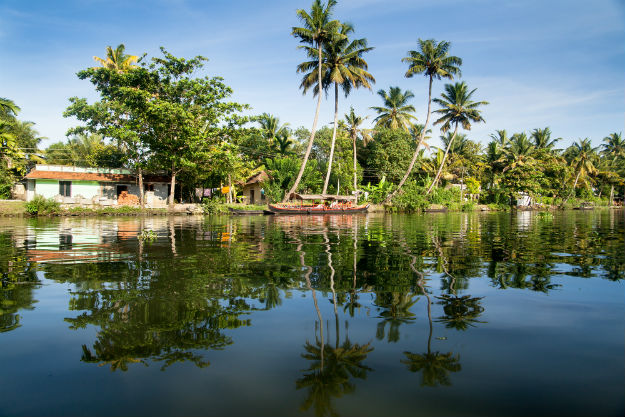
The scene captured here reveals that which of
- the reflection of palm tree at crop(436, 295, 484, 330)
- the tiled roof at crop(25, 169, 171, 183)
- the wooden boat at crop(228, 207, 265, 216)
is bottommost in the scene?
the reflection of palm tree at crop(436, 295, 484, 330)

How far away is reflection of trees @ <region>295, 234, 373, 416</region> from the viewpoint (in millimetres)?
2500

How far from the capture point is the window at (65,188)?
34.5m

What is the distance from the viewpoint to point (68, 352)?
3.21 m

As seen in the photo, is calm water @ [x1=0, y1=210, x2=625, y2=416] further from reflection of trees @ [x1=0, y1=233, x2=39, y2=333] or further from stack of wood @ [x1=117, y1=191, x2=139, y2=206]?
stack of wood @ [x1=117, y1=191, x2=139, y2=206]

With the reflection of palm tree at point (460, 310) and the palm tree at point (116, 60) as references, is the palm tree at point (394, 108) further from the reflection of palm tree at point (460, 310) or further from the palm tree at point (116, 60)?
the reflection of palm tree at point (460, 310)

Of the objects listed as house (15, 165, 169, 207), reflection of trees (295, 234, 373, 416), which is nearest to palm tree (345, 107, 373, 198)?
house (15, 165, 169, 207)

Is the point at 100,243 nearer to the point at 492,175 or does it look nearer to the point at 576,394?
the point at 576,394

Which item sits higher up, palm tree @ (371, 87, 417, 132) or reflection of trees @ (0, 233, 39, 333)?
palm tree @ (371, 87, 417, 132)

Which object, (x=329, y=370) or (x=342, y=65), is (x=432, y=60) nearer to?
(x=342, y=65)

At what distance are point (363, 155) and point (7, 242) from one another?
143 ft

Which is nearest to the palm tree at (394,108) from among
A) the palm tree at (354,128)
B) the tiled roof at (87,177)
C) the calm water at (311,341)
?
the palm tree at (354,128)

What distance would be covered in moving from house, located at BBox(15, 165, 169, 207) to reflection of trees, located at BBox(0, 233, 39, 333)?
87.6 feet

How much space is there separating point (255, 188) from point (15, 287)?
39.6 m

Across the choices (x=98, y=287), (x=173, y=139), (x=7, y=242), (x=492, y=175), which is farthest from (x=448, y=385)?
(x=492, y=175)
